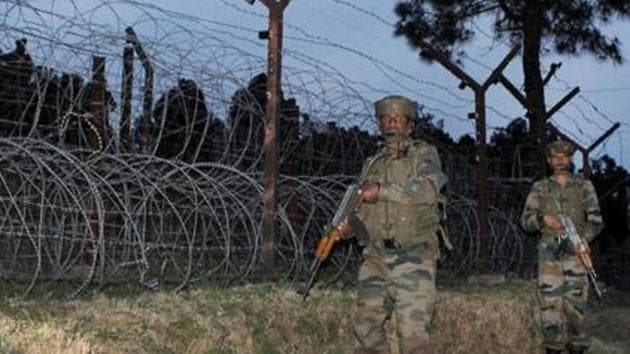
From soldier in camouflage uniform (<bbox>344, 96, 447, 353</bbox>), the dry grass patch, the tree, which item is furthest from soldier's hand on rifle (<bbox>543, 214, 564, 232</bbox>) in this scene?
the tree

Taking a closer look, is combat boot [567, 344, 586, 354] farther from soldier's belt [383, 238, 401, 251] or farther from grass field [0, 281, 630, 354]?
soldier's belt [383, 238, 401, 251]

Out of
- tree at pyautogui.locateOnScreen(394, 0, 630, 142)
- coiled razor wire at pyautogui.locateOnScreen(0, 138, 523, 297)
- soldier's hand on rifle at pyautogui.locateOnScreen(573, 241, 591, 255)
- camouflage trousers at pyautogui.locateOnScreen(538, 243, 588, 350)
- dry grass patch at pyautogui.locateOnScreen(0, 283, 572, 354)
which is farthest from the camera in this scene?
tree at pyautogui.locateOnScreen(394, 0, 630, 142)

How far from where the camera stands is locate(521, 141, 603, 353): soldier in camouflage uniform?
7.47m

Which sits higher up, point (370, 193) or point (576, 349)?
point (370, 193)

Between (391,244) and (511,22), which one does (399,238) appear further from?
(511,22)

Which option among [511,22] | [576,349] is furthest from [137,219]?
[511,22]

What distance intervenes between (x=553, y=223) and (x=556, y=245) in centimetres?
17

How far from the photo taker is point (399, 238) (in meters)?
5.59

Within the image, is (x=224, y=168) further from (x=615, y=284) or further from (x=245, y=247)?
(x=615, y=284)

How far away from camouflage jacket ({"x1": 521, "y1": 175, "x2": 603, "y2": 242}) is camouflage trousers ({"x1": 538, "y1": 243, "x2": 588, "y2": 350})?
6.9 inches

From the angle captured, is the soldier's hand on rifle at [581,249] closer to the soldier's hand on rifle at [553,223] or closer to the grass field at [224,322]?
the soldier's hand on rifle at [553,223]

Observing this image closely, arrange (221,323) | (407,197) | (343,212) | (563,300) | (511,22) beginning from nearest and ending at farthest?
(407,197), (343,212), (221,323), (563,300), (511,22)

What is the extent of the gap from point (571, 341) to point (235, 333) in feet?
8.80

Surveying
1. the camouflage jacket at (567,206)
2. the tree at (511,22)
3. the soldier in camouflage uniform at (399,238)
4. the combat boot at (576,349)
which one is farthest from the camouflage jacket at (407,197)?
the tree at (511,22)
